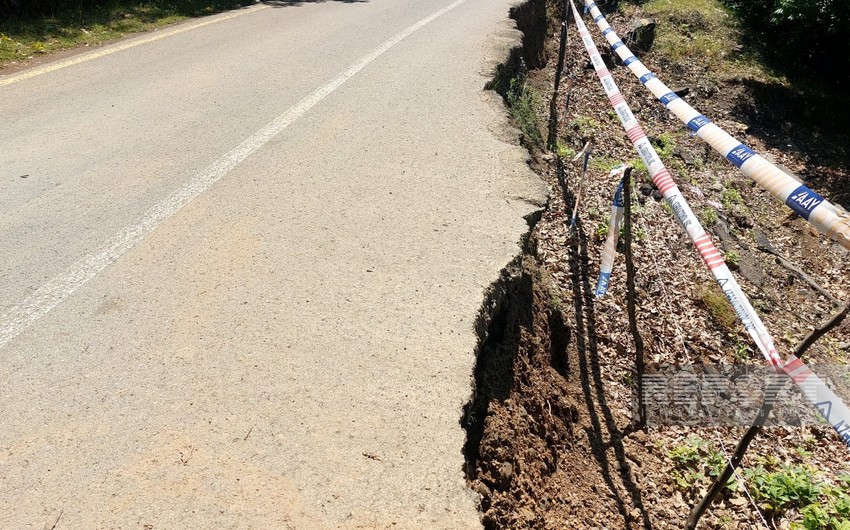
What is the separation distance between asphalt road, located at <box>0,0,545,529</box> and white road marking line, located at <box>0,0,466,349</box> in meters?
0.02

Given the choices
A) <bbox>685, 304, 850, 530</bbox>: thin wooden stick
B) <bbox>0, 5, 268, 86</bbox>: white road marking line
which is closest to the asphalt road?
<bbox>0, 5, 268, 86</bbox>: white road marking line

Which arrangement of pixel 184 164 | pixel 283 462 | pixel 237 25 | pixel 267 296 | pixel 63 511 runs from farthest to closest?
pixel 237 25, pixel 184 164, pixel 267 296, pixel 283 462, pixel 63 511

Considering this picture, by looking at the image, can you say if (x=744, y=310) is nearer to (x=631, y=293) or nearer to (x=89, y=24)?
(x=631, y=293)

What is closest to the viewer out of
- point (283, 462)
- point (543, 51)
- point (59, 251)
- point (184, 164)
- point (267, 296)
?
point (283, 462)

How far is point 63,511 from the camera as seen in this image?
2.58 meters

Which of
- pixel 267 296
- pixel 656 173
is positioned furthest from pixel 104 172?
pixel 656 173

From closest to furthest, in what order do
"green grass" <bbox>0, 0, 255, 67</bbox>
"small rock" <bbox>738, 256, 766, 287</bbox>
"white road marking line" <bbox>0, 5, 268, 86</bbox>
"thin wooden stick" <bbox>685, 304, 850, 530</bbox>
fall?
"thin wooden stick" <bbox>685, 304, 850, 530</bbox>, "small rock" <bbox>738, 256, 766, 287</bbox>, "white road marking line" <bbox>0, 5, 268, 86</bbox>, "green grass" <bbox>0, 0, 255, 67</bbox>

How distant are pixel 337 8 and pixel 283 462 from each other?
1120 cm

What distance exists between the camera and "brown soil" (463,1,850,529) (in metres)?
3.77

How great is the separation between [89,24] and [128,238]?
7412 millimetres

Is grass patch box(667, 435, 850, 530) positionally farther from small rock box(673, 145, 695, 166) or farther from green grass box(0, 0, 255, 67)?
green grass box(0, 0, 255, 67)

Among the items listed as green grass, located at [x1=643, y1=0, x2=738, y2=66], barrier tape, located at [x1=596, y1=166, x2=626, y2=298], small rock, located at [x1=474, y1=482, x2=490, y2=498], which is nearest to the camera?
small rock, located at [x1=474, y1=482, x2=490, y2=498]

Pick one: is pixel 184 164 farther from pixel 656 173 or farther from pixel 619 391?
pixel 619 391

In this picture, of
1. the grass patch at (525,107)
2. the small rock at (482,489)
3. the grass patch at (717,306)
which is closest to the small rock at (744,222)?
the grass patch at (717,306)
